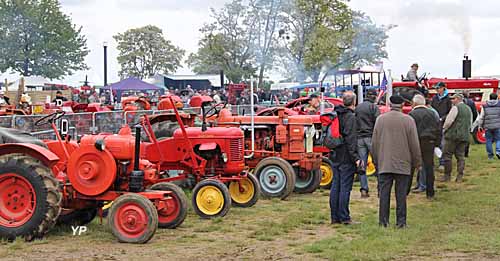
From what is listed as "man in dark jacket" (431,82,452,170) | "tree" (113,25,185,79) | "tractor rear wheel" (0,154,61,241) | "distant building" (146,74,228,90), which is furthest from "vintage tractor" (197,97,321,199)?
"tree" (113,25,185,79)

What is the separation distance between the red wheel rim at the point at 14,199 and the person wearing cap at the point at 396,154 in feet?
12.5

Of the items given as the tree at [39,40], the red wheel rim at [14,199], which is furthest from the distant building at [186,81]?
the red wheel rim at [14,199]

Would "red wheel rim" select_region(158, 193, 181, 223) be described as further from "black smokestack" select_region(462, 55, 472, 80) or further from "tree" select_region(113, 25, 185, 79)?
"tree" select_region(113, 25, 185, 79)

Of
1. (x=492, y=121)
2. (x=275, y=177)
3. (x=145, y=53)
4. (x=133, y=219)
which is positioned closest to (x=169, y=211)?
(x=133, y=219)

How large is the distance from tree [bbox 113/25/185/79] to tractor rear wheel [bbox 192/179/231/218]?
193ft

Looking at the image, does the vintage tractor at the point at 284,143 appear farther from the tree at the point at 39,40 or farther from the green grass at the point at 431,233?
the tree at the point at 39,40

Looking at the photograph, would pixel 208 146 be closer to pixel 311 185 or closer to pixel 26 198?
pixel 311 185

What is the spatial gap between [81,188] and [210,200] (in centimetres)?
199

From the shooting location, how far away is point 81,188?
8.44 meters

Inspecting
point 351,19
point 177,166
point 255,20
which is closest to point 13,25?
point 351,19

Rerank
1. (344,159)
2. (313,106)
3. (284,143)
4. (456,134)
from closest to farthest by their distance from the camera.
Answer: (344,159) < (284,143) < (456,134) < (313,106)

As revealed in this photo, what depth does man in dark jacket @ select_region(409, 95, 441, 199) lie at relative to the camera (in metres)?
11.6

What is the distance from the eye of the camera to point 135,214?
8.11 m

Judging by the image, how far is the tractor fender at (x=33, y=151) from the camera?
8.09 metres
